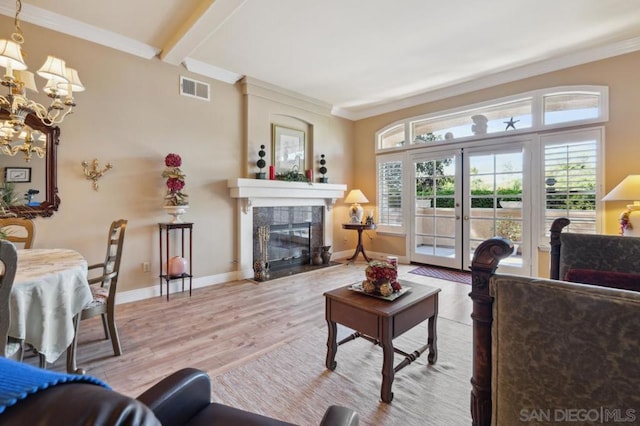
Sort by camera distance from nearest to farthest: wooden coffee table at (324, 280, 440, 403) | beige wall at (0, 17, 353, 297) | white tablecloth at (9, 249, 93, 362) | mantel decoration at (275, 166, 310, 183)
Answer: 1. white tablecloth at (9, 249, 93, 362)
2. wooden coffee table at (324, 280, 440, 403)
3. beige wall at (0, 17, 353, 297)
4. mantel decoration at (275, 166, 310, 183)

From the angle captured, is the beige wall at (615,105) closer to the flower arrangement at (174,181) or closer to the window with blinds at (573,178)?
the window with blinds at (573,178)

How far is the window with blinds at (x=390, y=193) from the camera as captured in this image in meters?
5.74

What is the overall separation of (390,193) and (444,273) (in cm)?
185

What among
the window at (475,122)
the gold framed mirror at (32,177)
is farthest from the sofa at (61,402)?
the window at (475,122)

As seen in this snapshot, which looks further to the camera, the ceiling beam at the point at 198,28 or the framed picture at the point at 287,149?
the framed picture at the point at 287,149

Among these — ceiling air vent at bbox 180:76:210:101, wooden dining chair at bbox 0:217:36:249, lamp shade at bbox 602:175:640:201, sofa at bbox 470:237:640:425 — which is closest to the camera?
sofa at bbox 470:237:640:425

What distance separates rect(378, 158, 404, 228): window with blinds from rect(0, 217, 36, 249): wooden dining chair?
5149 mm

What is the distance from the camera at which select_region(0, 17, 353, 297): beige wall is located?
314 centimetres

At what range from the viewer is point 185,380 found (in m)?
1.01

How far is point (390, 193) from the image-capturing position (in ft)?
19.3

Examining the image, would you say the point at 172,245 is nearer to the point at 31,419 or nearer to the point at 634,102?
the point at 31,419

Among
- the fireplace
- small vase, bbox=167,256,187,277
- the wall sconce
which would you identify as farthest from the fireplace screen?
the wall sconce

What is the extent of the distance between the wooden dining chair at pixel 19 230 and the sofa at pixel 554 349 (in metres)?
3.52

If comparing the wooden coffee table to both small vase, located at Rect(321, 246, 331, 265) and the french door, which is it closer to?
the french door
